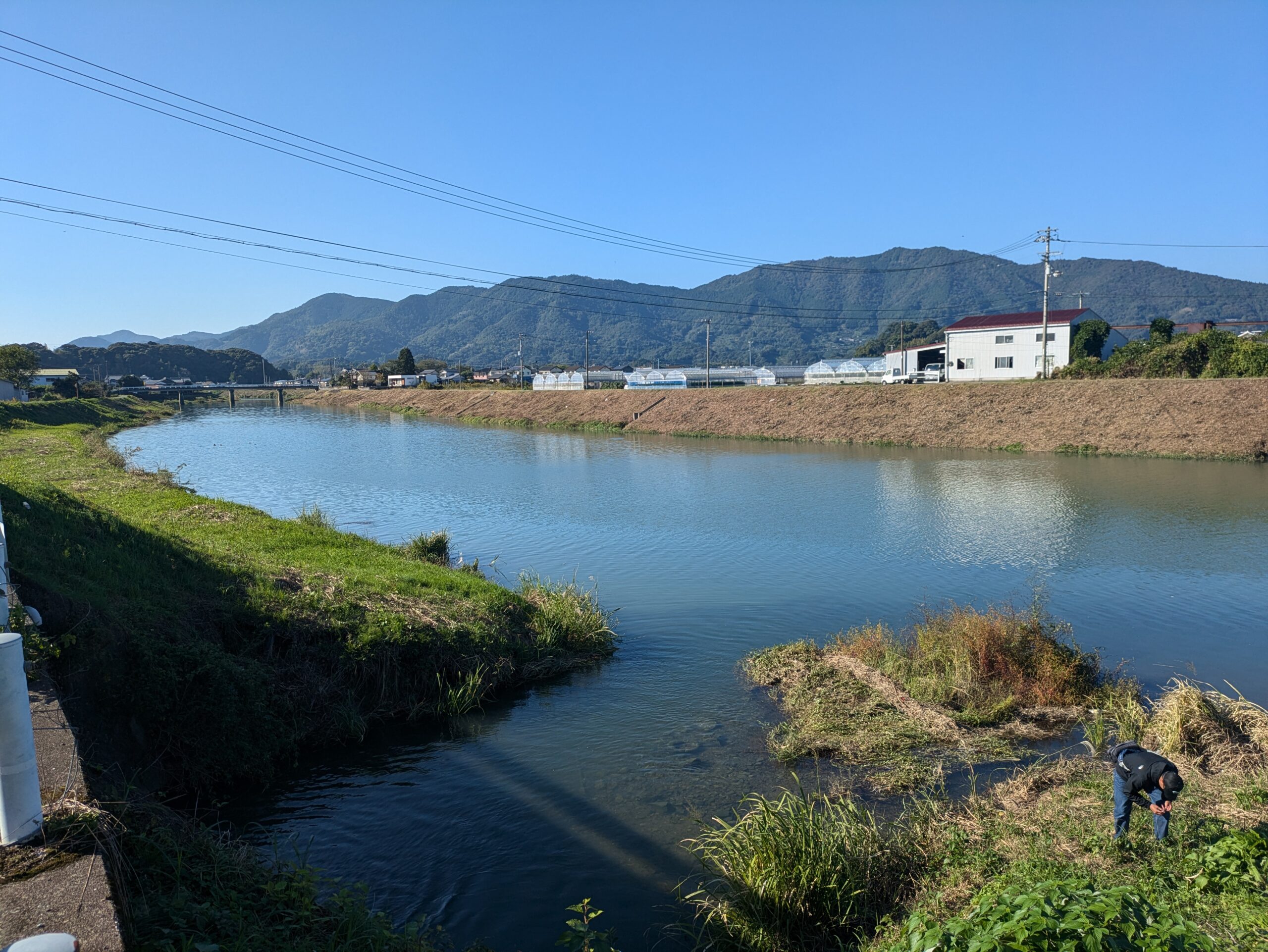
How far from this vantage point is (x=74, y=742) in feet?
19.4

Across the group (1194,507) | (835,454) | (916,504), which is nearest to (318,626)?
(916,504)

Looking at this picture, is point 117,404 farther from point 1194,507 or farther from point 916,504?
point 1194,507

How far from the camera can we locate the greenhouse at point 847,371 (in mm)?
94125

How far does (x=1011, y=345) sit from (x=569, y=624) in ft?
207

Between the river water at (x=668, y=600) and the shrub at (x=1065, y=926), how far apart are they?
3.34 m

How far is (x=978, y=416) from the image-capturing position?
52875 millimetres

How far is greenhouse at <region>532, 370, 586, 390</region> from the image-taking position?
4306 inches

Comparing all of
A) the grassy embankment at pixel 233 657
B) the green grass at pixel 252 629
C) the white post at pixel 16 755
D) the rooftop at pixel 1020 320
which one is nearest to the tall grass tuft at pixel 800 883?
the grassy embankment at pixel 233 657

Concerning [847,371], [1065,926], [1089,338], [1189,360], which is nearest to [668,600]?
[1065,926]

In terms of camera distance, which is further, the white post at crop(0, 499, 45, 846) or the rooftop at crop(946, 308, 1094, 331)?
the rooftop at crop(946, 308, 1094, 331)

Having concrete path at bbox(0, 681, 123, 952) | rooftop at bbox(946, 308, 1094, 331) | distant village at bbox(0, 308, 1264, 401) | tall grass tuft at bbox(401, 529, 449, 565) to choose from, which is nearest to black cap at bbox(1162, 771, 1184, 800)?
concrete path at bbox(0, 681, 123, 952)

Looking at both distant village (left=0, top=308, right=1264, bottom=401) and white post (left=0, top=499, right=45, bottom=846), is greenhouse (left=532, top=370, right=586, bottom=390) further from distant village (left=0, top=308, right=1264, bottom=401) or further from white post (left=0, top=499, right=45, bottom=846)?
white post (left=0, top=499, right=45, bottom=846)

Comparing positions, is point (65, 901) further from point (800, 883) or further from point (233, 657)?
point (233, 657)

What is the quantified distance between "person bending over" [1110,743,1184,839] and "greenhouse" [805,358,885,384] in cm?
8757
